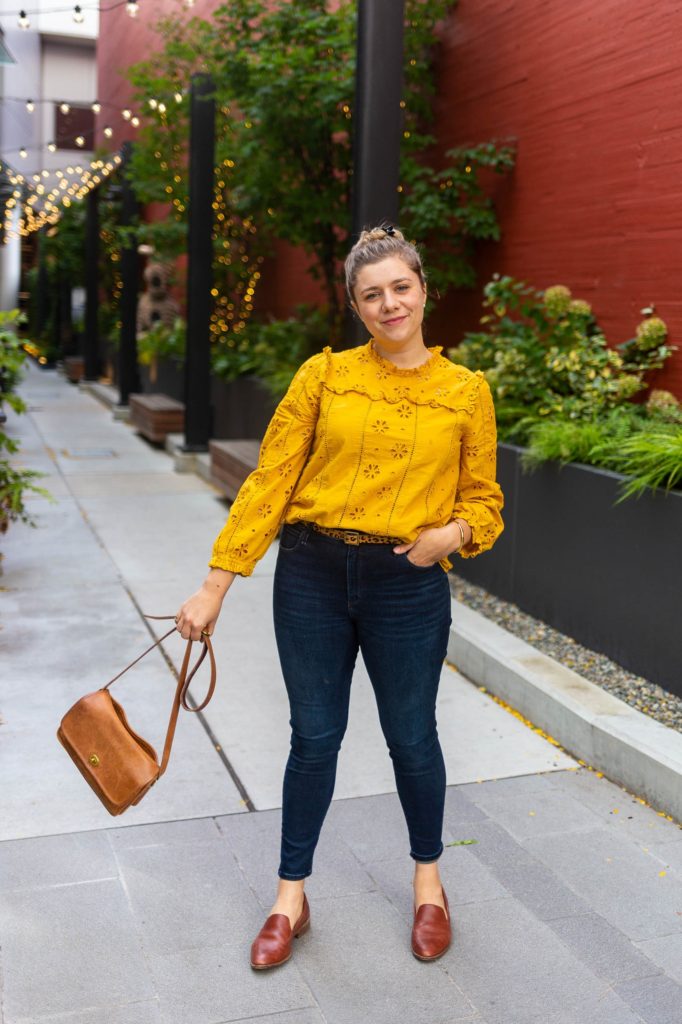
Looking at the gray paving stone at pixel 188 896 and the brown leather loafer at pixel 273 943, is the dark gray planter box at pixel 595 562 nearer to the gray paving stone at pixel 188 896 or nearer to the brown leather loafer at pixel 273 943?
the gray paving stone at pixel 188 896

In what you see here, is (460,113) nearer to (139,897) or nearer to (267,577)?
(267,577)

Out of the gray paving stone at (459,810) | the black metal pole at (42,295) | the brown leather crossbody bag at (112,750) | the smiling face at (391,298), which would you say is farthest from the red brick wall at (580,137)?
the black metal pole at (42,295)

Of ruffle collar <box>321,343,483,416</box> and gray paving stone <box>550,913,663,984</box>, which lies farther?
gray paving stone <box>550,913,663,984</box>

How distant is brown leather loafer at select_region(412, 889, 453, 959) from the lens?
9.16 feet

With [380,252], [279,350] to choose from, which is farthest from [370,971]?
A: [279,350]

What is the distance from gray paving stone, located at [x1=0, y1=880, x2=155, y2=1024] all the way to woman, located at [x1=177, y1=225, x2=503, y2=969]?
345 mm

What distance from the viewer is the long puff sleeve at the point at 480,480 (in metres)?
2.68

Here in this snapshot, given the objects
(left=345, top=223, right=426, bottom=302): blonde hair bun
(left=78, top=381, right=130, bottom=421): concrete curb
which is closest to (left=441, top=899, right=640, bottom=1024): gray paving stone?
(left=345, top=223, right=426, bottom=302): blonde hair bun

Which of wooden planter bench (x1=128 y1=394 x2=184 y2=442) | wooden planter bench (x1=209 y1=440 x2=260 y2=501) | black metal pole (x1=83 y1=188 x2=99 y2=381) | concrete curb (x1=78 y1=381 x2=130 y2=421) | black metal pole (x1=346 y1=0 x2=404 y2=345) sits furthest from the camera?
black metal pole (x1=83 y1=188 x2=99 y2=381)

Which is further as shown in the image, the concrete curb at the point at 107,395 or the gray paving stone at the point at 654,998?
the concrete curb at the point at 107,395

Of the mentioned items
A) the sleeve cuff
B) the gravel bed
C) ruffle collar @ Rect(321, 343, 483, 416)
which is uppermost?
ruffle collar @ Rect(321, 343, 483, 416)

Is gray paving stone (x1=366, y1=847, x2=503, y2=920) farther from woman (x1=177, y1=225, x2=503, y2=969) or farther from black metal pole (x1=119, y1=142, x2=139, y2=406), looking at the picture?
black metal pole (x1=119, y1=142, x2=139, y2=406)

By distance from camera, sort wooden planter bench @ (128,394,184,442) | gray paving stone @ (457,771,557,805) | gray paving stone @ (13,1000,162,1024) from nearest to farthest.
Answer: gray paving stone @ (13,1000,162,1024)
gray paving stone @ (457,771,557,805)
wooden planter bench @ (128,394,184,442)

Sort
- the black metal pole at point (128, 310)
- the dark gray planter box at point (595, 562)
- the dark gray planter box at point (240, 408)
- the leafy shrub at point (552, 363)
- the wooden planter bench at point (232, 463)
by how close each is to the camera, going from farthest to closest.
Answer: the black metal pole at point (128, 310), the dark gray planter box at point (240, 408), the wooden planter bench at point (232, 463), the leafy shrub at point (552, 363), the dark gray planter box at point (595, 562)
